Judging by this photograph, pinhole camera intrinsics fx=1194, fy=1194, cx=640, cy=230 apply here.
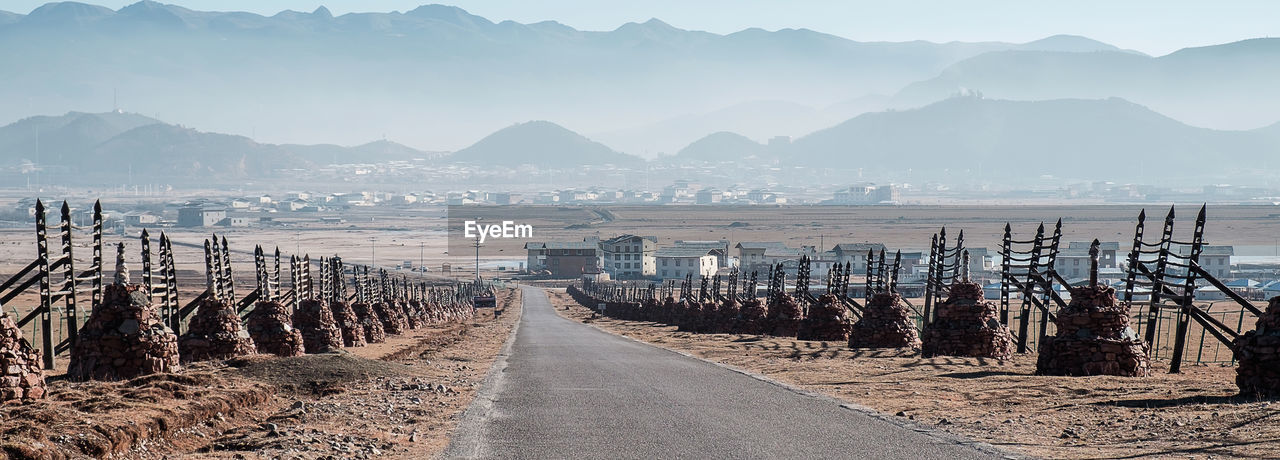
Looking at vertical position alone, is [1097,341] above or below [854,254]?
above

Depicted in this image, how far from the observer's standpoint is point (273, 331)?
33.0 meters

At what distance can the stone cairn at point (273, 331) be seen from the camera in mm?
32656

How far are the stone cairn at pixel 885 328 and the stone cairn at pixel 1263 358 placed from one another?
18458 mm

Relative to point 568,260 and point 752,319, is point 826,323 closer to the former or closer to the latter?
point 752,319

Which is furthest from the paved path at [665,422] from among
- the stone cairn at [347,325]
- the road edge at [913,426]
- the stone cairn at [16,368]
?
the stone cairn at [347,325]

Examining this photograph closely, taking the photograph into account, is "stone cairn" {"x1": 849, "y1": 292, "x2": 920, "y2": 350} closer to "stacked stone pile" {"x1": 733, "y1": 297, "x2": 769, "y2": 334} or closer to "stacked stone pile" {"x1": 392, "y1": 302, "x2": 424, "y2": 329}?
"stacked stone pile" {"x1": 733, "y1": 297, "x2": 769, "y2": 334}

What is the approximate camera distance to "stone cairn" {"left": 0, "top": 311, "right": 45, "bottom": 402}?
16.6 meters

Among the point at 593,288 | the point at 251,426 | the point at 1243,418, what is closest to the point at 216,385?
the point at 251,426

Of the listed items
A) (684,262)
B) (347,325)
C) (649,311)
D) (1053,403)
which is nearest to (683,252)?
(684,262)

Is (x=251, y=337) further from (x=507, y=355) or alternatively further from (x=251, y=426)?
(x=251, y=426)

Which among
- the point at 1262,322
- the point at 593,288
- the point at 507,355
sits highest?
the point at 1262,322

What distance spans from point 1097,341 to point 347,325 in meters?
27.9

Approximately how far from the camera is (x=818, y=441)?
16.8 meters

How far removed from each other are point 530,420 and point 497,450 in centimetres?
304
